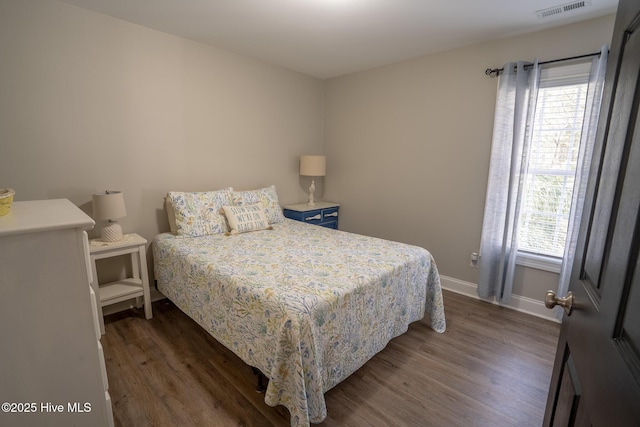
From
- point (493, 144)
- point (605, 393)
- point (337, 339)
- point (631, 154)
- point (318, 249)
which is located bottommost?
point (337, 339)

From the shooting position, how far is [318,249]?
2363 mm

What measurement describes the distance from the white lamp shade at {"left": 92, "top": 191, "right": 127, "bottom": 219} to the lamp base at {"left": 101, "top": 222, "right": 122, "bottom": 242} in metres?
0.12

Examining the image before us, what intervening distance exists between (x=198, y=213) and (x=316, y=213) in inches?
60.2

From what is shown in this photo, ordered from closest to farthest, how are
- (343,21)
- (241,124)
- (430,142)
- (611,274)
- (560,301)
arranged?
(611,274), (560,301), (343,21), (430,142), (241,124)

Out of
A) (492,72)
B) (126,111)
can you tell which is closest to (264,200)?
(126,111)

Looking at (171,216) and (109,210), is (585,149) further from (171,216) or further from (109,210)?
(109,210)

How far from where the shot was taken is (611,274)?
0.62 meters

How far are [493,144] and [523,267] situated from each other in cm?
117

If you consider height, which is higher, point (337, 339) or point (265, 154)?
point (265, 154)

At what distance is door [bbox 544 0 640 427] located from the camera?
21.1 inches

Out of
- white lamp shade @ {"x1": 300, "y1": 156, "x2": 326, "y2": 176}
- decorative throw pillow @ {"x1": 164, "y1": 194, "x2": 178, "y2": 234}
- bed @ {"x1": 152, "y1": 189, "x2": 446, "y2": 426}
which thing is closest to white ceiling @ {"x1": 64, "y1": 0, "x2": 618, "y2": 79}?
white lamp shade @ {"x1": 300, "y1": 156, "x2": 326, "y2": 176}

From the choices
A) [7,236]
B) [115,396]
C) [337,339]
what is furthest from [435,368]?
[7,236]

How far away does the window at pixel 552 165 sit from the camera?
238cm

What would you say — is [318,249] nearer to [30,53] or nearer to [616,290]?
[616,290]
